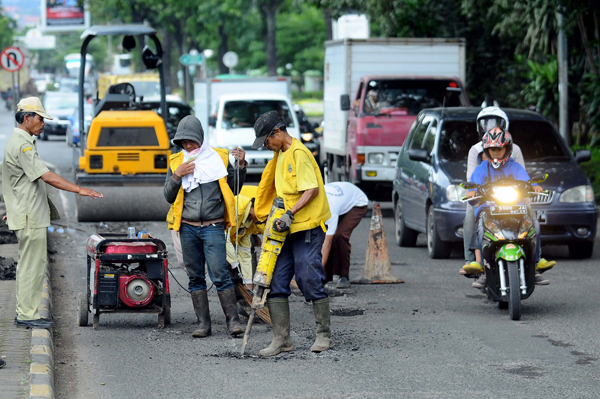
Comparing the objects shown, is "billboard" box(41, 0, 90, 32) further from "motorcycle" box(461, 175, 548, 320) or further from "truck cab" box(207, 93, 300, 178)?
"motorcycle" box(461, 175, 548, 320)

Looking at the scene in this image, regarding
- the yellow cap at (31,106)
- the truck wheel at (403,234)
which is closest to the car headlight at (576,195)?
the truck wheel at (403,234)

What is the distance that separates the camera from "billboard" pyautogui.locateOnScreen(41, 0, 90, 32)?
69.7 m

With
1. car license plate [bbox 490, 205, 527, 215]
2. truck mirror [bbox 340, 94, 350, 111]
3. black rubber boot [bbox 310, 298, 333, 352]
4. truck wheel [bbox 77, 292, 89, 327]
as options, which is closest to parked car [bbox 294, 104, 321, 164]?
truck mirror [bbox 340, 94, 350, 111]

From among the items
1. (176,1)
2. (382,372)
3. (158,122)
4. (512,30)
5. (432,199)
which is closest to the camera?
(382,372)

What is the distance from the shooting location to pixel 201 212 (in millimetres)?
8258

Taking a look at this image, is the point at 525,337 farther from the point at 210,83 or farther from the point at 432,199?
the point at 210,83

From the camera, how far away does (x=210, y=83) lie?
86.2 ft

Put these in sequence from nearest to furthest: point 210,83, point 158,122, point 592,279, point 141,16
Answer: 1. point 592,279
2. point 158,122
3. point 210,83
4. point 141,16

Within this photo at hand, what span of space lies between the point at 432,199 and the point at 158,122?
5.10 meters

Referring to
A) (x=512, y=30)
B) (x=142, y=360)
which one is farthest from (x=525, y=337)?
(x=512, y=30)

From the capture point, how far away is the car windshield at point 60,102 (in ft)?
136

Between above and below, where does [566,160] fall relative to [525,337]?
above

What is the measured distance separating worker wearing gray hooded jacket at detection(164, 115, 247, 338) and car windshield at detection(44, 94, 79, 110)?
34.2m

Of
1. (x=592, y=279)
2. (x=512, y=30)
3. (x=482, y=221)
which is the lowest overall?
(x=592, y=279)
